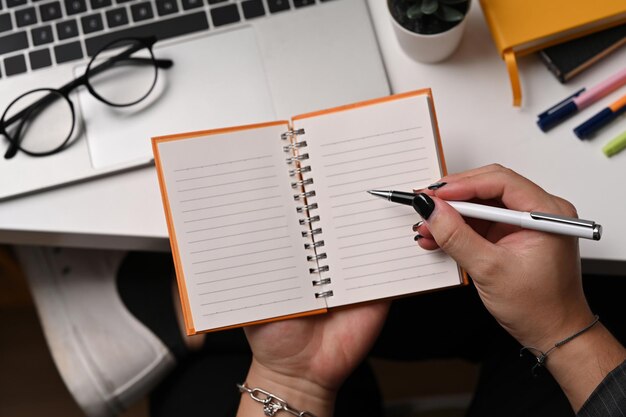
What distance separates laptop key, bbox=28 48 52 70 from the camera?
0.79m

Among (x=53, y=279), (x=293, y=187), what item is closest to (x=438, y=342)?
(x=293, y=187)

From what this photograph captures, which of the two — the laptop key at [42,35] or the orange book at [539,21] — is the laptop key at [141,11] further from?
the orange book at [539,21]

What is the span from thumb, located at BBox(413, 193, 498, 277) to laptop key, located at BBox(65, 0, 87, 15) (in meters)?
0.49

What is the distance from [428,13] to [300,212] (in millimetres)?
260

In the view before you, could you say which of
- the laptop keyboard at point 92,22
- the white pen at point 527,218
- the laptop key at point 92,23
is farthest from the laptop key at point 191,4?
the white pen at point 527,218

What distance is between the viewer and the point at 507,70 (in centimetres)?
76

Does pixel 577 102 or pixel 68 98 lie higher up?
pixel 68 98

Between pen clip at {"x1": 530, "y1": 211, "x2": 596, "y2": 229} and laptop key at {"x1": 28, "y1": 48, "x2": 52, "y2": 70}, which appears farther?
laptop key at {"x1": 28, "y1": 48, "x2": 52, "y2": 70}

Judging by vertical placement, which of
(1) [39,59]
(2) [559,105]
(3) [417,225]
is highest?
(1) [39,59]

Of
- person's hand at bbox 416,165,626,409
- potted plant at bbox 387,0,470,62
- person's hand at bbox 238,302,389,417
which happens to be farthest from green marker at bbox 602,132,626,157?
person's hand at bbox 238,302,389,417

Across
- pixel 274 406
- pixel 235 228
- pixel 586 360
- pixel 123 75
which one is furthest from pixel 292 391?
pixel 123 75

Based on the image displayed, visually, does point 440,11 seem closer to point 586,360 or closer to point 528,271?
point 528,271

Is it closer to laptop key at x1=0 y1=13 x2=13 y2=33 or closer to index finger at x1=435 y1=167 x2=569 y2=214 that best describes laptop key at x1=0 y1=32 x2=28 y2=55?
laptop key at x1=0 y1=13 x2=13 y2=33

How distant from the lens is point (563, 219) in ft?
2.05
